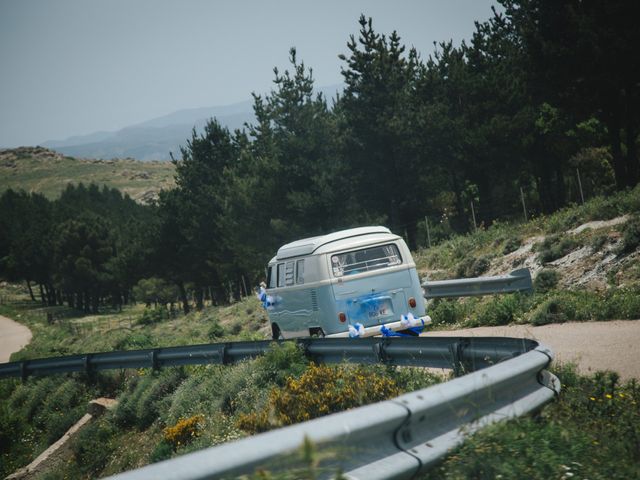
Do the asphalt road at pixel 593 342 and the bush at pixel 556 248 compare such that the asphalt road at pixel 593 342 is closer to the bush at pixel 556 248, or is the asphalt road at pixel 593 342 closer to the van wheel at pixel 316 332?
the van wheel at pixel 316 332

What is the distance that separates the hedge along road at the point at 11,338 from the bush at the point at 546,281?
31.0 meters

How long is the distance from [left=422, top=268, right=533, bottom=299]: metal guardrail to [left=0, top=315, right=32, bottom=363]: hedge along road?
92.5 feet

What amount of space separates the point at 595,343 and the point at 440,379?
3301 mm

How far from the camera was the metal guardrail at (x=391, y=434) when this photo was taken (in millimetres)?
3193

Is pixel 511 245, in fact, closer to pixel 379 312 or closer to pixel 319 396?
pixel 379 312

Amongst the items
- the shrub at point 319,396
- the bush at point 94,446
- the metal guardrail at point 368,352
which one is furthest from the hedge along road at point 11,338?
the shrub at point 319,396

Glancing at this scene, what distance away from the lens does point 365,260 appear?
14.5m

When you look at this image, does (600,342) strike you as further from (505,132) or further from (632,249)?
(505,132)

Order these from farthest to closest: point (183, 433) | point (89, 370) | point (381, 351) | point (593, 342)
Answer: point (89, 370) → point (183, 433) → point (593, 342) → point (381, 351)

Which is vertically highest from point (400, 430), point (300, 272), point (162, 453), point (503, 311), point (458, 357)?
point (400, 430)

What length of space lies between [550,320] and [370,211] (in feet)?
93.0

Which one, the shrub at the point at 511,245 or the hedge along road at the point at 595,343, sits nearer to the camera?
the hedge along road at the point at 595,343

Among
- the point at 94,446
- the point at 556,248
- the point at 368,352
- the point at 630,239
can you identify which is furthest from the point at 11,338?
the point at 368,352

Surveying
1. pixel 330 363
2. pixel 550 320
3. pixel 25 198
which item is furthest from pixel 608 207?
pixel 25 198
